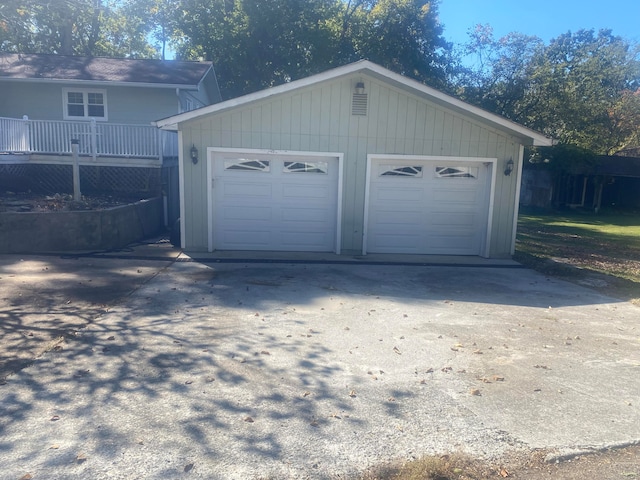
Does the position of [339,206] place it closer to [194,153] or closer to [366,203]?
[366,203]

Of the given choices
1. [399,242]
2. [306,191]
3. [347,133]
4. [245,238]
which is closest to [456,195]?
[399,242]

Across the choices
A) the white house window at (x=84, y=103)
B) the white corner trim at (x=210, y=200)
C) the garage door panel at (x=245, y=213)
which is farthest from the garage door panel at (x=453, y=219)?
the white house window at (x=84, y=103)

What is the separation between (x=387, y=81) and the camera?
36.7ft

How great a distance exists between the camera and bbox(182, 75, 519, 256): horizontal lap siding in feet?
36.5

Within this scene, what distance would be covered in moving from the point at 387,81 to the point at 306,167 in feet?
8.43

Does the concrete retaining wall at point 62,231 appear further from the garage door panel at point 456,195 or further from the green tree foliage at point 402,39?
the green tree foliage at point 402,39

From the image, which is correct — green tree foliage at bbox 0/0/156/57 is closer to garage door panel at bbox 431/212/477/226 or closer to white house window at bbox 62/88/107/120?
white house window at bbox 62/88/107/120

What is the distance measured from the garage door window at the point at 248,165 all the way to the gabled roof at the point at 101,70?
19.5 ft

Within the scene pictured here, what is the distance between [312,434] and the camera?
3.89m

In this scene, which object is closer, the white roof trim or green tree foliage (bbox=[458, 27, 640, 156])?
the white roof trim

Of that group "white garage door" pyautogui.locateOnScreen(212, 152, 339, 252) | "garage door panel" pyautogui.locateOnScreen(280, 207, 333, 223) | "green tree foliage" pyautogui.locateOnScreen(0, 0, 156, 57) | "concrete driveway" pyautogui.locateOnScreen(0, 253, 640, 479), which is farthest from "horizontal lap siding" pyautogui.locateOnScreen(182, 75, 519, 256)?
"green tree foliage" pyautogui.locateOnScreen(0, 0, 156, 57)

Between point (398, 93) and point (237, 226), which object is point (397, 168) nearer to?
point (398, 93)

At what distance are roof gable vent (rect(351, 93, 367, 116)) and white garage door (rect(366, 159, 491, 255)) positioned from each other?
1195mm

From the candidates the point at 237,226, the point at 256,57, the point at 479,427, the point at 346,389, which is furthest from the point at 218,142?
the point at 256,57
